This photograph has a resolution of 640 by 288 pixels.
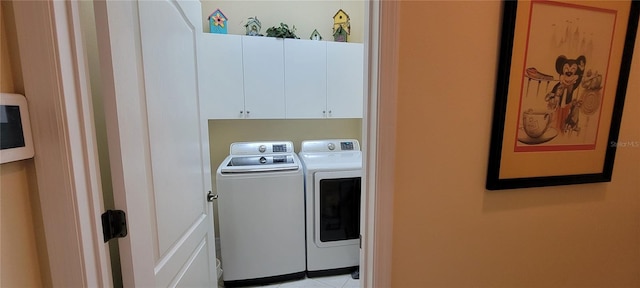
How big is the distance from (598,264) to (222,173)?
209 cm

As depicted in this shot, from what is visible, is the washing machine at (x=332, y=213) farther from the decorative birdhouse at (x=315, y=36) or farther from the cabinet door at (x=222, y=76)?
the decorative birdhouse at (x=315, y=36)

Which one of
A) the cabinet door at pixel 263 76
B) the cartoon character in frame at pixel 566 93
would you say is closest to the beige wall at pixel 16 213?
the cartoon character in frame at pixel 566 93

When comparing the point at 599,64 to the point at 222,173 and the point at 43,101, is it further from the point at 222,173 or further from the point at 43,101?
the point at 222,173

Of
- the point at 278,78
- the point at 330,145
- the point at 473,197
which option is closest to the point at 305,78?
the point at 278,78

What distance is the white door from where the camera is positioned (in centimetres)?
70

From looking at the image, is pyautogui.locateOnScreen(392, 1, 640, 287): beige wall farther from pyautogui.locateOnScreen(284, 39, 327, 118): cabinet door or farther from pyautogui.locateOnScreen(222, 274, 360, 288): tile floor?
pyautogui.locateOnScreen(284, 39, 327, 118): cabinet door

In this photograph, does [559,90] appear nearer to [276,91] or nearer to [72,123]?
[72,123]

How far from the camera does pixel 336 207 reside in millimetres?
2182

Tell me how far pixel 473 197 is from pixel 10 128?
49.1 inches

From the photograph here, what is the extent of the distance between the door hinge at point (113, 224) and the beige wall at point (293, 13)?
211cm

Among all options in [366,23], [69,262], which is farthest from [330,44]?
[69,262]

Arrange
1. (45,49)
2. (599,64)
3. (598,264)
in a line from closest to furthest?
(45,49) → (599,64) → (598,264)

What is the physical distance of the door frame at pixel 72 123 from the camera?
57cm

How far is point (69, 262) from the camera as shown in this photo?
645mm
